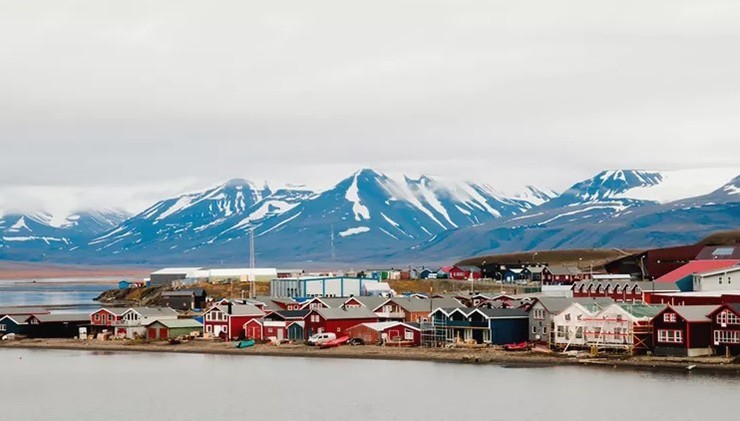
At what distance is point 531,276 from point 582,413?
224ft

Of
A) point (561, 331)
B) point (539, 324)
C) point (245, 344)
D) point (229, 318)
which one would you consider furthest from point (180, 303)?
point (561, 331)

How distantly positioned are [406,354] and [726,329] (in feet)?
42.9

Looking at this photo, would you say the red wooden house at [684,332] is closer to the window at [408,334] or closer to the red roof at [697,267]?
the window at [408,334]

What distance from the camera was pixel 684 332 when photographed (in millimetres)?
49312

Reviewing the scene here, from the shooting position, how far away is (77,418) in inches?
1582

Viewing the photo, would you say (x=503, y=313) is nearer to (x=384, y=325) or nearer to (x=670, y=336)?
(x=384, y=325)

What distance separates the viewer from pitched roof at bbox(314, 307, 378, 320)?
61562 mm

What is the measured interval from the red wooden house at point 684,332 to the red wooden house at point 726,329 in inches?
10.0

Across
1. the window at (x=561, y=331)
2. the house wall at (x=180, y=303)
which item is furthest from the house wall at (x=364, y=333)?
the house wall at (x=180, y=303)

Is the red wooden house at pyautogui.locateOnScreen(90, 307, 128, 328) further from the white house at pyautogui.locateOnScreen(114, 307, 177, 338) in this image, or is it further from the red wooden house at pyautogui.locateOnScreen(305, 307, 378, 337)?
the red wooden house at pyautogui.locateOnScreen(305, 307, 378, 337)

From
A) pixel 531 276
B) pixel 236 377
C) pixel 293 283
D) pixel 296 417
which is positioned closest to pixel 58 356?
pixel 236 377

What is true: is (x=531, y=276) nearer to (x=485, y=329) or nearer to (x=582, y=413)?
(x=485, y=329)

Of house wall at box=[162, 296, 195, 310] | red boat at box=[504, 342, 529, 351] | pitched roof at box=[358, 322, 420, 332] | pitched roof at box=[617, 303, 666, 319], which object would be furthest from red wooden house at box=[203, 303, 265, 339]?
house wall at box=[162, 296, 195, 310]

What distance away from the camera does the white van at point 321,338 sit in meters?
59.5
